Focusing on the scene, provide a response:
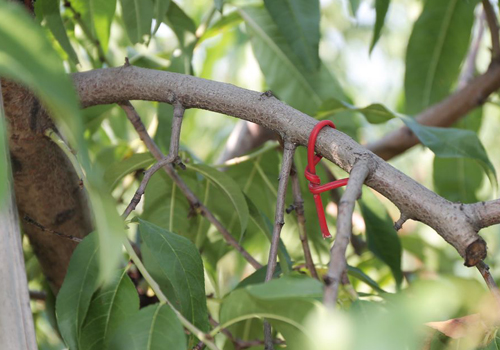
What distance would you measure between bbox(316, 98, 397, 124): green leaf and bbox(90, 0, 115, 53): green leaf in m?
0.26

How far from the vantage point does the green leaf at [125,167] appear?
0.63 meters

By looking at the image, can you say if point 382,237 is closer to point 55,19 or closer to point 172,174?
point 172,174

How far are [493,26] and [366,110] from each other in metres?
0.30

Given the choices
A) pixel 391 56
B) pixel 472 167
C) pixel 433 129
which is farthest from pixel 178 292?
pixel 391 56

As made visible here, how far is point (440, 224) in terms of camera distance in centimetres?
39

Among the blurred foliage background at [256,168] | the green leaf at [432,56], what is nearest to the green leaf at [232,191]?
the blurred foliage background at [256,168]

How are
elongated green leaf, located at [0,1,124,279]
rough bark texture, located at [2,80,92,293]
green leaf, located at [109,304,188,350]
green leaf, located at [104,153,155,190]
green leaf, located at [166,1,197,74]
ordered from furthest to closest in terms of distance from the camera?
1. green leaf, located at [166,1,197,74]
2. green leaf, located at [104,153,155,190]
3. rough bark texture, located at [2,80,92,293]
4. green leaf, located at [109,304,188,350]
5. elongated green leaf, located at [0,1,124,279]

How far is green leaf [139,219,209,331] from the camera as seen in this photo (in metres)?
0.45

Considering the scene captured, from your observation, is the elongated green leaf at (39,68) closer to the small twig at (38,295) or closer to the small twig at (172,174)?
the small twig at (172,174)

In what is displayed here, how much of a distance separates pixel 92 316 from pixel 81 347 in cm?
2

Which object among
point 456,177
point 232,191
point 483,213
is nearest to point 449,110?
point 456,177

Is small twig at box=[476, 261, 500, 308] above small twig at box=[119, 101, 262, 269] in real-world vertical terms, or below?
below

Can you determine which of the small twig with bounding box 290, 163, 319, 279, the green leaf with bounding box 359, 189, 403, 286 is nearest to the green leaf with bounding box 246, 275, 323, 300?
the small twig with bounding box 290, 163, 319, 279

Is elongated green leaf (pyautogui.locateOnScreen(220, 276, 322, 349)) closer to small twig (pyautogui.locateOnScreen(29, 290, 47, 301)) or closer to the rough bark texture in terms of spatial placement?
the rough bark texture
